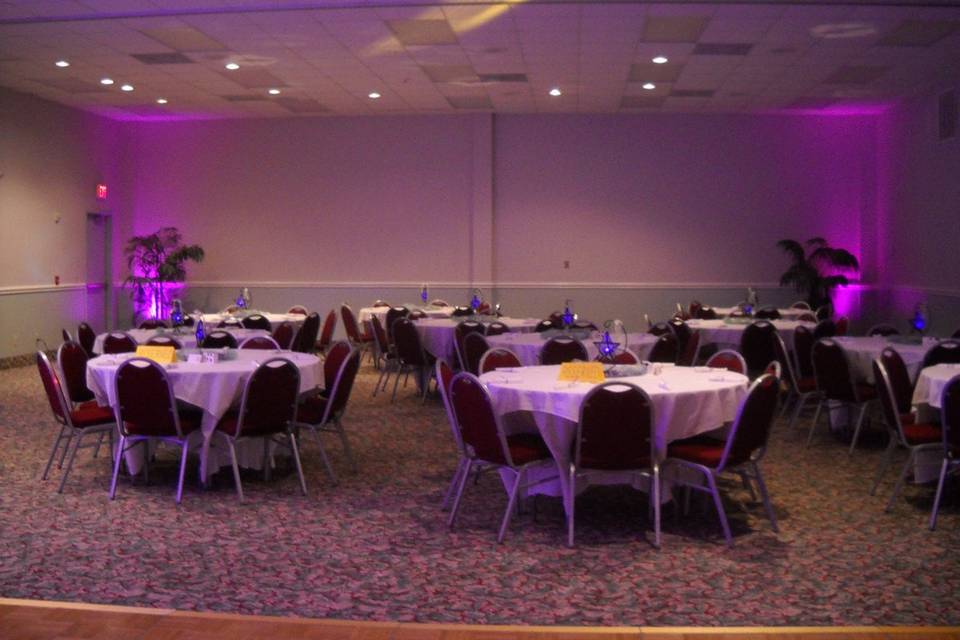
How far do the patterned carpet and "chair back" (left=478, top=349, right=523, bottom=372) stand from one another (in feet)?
2.40

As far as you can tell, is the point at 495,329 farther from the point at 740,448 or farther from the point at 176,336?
the point at 740,448

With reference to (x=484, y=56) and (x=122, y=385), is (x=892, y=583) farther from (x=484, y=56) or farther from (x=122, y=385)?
(x=484, y=56)

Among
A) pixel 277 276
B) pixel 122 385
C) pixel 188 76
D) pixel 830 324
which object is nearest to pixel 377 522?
pixel 122 385

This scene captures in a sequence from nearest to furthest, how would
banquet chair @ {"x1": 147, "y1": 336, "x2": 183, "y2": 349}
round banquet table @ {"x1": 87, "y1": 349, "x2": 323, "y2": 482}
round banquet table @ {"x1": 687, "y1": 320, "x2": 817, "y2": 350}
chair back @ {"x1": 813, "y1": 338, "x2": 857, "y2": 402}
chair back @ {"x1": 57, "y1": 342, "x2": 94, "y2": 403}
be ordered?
round banquet table @ {"x1": 87, "y1": 349, "x2": 323, "y2": 482}
chair back @ {"x1": 57, "y1": 342, "x2": 94, "y2": 403}
chair back @ {"x1": 813, "y1": 338, "x2": 857, "y2": 402}
banquet chair @ {"x1": 147, "y1": 336, "x2": 183, "y2": 349}
round banquet table @ {"x1": 687, "y1": 320, "x2": 817, "y2": 350}

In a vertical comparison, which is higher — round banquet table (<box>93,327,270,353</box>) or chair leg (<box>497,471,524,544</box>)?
round banquet table (<box>93,327,270,353</box>)

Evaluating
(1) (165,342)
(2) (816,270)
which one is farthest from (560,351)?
(2) (816,270)

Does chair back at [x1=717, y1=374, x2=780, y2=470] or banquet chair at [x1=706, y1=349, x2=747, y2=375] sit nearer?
chair back at [x1=717, y1=374, x2=780, y2=470]

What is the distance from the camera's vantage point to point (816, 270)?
15461 mm

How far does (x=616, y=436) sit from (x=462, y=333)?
15.8 ft

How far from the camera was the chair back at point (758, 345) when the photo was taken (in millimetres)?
9633

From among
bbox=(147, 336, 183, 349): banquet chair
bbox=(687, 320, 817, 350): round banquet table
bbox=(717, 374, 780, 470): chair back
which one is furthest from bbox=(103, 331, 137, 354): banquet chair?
bbox=(687, 320, 817, 350): round banquet table

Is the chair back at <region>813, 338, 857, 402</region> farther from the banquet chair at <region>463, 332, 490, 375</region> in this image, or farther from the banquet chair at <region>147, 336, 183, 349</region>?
the banquet chair at <region>147, 336, 183, 349</region>

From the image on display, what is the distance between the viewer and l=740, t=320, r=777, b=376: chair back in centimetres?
963

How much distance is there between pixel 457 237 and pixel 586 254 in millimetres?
2075
